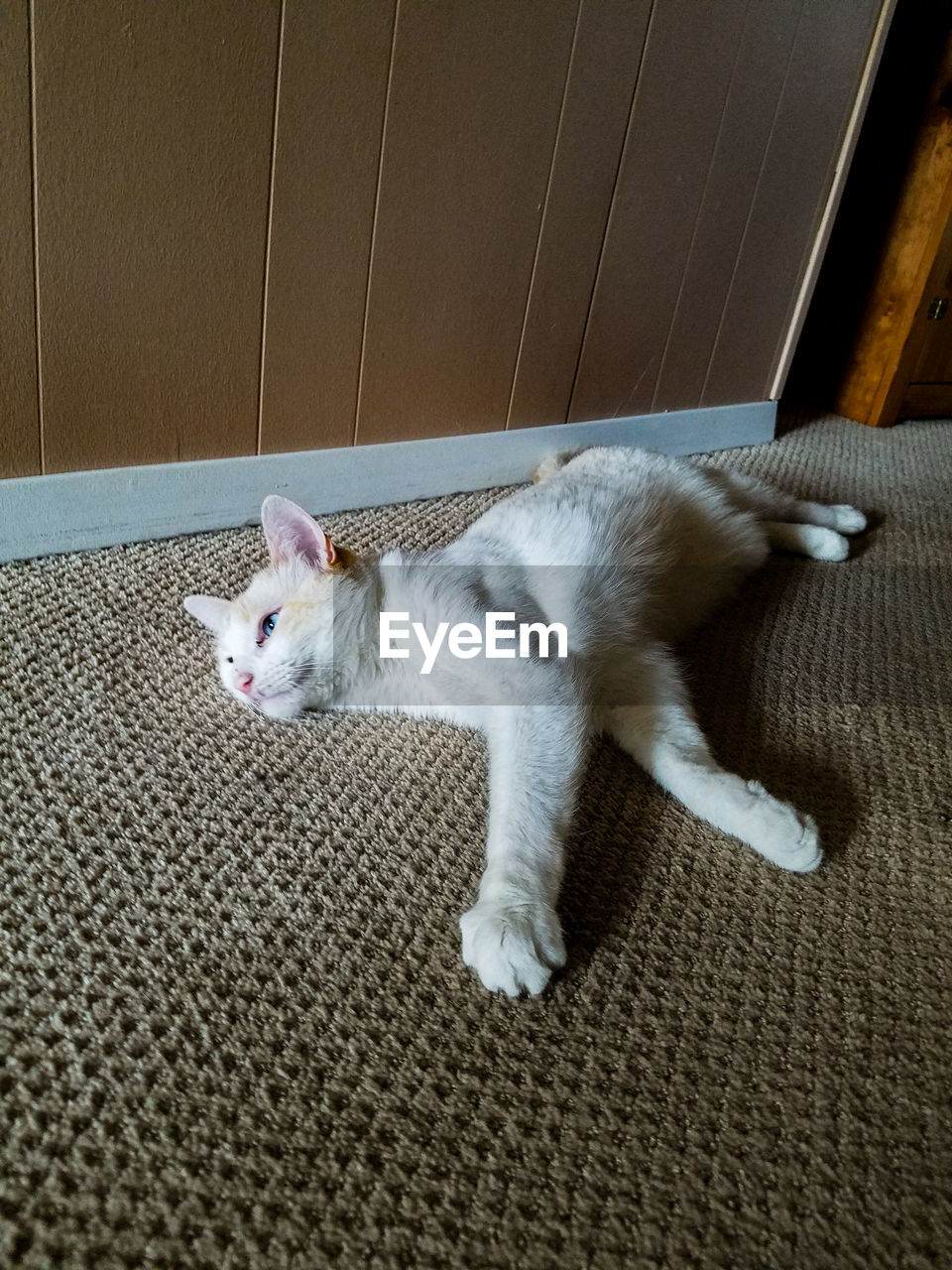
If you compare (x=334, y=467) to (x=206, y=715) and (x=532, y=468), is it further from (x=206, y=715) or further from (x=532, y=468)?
(x=206, y=715)

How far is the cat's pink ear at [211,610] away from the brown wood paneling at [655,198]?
86 centimetres

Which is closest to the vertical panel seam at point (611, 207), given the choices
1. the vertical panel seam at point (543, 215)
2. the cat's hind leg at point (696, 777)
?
the vertical panel seam at point (543, 215)

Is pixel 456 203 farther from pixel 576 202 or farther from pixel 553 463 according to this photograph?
pixel 553 463

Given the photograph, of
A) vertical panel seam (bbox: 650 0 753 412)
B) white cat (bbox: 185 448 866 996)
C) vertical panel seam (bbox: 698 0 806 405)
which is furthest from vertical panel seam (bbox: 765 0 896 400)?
white cat (bbox: 185 448 866 996)

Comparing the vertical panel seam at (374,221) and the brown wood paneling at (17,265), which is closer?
the brown wood paneling at (17,265)

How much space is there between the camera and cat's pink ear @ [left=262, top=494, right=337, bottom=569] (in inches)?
33.7

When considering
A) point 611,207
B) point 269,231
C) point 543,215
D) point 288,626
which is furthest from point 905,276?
point 288,626

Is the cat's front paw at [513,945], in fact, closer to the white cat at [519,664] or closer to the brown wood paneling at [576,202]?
the white cat at [519,664]

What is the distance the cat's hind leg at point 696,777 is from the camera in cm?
74

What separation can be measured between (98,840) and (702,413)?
1.47 metres

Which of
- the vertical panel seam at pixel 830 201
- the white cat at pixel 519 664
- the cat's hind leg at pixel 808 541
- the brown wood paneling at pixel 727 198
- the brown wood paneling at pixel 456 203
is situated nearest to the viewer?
the white cat at pixel 519 664

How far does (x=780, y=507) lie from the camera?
138 centimetres

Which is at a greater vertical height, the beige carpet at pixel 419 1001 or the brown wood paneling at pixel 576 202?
the brown wood paneling at pixel 576 202

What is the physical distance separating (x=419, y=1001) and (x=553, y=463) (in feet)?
3.24
